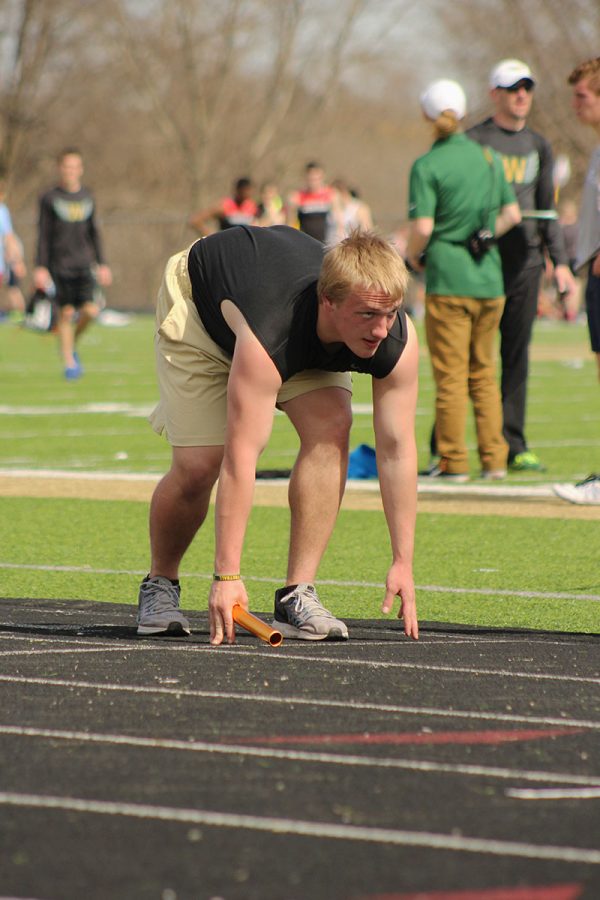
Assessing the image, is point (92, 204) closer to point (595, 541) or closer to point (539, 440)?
point (539, 440)

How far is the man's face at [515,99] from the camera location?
11.0 metres

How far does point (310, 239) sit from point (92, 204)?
14386 millimetres

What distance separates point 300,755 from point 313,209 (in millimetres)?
22578

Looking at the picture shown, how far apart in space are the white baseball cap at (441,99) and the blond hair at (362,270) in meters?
5.36


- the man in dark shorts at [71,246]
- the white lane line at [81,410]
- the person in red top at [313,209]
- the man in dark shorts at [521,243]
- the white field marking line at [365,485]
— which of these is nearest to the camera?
the white field marking line at [365,485]

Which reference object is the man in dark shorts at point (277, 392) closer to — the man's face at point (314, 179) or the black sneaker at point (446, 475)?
the black sneaker at point (446, 475)

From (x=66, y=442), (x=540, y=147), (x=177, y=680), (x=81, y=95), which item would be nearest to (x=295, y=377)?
(x=177, y=680)

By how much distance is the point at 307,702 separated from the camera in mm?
4641

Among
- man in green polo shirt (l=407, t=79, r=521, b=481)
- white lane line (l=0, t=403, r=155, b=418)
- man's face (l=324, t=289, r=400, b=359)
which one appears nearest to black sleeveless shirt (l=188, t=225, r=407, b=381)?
man's face (l=324, t=289, r=400, b=359)

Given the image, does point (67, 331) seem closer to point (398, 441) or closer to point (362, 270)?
point (398, 441)

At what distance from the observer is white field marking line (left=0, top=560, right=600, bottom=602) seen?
Result: 6.85 metres

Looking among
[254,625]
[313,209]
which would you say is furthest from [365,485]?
[313,209]

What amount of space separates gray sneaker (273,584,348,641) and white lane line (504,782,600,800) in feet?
6.98

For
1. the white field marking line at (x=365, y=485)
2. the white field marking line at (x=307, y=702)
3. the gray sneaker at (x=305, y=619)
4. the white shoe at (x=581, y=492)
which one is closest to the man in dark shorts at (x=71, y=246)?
the white field marking line at (x=365, y=485)
